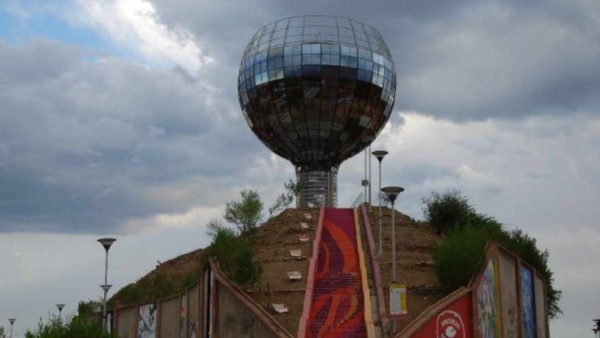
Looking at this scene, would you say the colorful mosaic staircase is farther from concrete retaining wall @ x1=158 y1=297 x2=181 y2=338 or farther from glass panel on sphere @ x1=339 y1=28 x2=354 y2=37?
glass panel on sphere @ x1=339 y1=28 x2=354 y2=37

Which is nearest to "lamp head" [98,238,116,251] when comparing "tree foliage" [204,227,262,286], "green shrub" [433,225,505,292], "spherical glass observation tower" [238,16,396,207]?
"tree foliage" [204,227,262,286]

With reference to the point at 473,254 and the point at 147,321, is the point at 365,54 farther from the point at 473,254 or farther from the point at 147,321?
the point at 473,254

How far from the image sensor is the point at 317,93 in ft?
216

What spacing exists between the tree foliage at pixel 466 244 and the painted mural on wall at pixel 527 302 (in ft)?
4.80

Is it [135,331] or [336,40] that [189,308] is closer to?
[135,331]

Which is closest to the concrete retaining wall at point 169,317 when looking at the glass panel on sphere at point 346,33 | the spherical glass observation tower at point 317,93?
the spherical glass observation tower at point 317,93

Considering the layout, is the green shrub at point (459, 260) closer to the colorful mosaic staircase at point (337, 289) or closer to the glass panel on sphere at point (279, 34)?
the colorful mosaic staircase at point (337, 289)

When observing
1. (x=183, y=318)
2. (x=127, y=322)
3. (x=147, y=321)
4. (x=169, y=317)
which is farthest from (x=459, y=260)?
(x=127, y=322)

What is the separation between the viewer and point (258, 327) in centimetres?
2808

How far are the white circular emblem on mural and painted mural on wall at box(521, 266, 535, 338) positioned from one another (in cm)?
826

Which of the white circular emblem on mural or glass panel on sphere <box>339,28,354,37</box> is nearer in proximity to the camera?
the white circular emblem on mural

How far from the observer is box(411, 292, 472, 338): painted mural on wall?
26531 millimetres

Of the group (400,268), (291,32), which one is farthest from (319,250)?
(291,32)

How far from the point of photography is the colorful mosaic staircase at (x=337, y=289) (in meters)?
29.2
